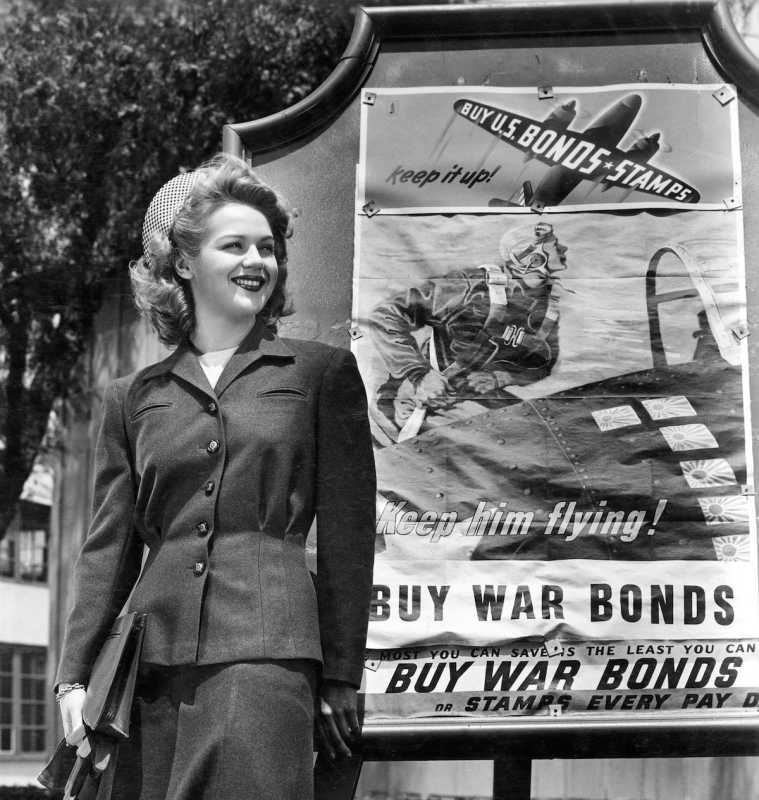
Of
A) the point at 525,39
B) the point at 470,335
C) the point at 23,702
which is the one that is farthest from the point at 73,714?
the point at 23,702

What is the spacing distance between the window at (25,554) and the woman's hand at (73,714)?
275 centimetres

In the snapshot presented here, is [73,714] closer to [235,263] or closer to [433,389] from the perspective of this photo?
[235,263]

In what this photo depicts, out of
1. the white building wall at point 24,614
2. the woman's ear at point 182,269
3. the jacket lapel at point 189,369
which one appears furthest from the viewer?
the white building wall at point 24,614

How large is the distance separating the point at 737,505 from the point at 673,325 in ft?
1.43

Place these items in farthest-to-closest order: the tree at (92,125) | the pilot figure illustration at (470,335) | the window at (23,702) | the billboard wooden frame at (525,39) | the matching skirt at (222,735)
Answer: the window at (23,702) < the tree at (92,125) < the pilot figure illustration at (470,335) < the billboard wooden frame at (525,39) < the matching skirt at (222,735)

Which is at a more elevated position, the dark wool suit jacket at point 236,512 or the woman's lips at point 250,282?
the woman's lips at point 250,282

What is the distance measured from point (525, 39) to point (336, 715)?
68.6 inches

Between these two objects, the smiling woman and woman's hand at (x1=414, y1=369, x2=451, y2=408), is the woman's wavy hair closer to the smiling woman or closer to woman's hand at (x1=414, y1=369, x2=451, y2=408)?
the smiling woman

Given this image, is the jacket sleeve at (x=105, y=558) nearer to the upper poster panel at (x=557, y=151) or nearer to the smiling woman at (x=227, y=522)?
the smiling woman at (x=227, y=522)

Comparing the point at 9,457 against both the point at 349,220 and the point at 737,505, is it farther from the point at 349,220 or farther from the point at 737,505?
the point at 737,505

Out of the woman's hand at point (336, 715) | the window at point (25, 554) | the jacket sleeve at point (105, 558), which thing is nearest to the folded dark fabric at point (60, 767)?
the jacket sleeve at point (105, 558)

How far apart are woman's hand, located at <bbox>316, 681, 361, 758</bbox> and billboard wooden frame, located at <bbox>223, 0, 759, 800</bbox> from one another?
2.46ft

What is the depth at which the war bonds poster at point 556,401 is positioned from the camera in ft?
9.91

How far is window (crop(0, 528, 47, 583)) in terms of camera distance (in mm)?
5246
